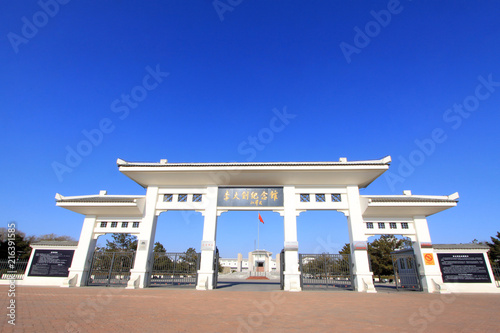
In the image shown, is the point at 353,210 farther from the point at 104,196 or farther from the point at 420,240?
the point at 104,196

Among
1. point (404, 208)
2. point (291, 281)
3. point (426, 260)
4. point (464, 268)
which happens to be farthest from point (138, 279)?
point (464, 268)

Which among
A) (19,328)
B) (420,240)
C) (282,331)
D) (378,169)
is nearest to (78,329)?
(19,328)

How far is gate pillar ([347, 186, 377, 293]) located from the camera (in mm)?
12242

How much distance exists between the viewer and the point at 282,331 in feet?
15.1

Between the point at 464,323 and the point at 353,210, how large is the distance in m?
8.17

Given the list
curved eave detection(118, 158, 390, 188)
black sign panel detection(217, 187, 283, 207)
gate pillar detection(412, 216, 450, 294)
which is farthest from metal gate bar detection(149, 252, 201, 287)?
gate pillar detection(412, 216, 450, 294)

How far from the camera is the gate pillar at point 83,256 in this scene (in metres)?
13.2

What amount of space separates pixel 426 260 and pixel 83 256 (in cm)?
1787

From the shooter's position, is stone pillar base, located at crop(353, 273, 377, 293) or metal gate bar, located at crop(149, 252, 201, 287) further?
metal gate bar, located at crop(149, 252, 201, 287)

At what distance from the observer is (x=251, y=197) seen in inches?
552

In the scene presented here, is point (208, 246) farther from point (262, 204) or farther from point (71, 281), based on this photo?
point (71, 281)

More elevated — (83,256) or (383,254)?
(383,254)

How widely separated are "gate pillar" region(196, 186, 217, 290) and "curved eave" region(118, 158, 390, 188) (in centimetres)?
145

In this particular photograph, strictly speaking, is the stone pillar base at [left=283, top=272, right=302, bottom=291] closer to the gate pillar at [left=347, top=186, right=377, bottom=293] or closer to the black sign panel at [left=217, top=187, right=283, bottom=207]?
the gate pillar at [left=347, top=186, right=377, bottom=293]
